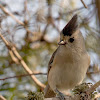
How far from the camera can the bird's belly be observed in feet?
6.33

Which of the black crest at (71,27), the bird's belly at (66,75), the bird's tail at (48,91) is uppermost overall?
the black crest at (71,27)

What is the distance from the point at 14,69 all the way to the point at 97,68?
952 millimetres

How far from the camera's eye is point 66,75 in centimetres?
195

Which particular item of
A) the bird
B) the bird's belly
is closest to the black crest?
the bird

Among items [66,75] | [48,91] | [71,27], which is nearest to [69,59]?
[66,75]

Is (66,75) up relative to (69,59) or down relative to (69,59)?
down

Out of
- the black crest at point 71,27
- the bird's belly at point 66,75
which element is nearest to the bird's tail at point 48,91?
the bird's belly at point 66,75

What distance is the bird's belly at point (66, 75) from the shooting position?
1930mm

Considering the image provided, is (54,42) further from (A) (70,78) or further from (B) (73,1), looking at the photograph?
(A) (70,78)

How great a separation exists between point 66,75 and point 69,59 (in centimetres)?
13

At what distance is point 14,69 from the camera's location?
2758 millimetres

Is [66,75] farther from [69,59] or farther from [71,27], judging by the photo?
[71,27]

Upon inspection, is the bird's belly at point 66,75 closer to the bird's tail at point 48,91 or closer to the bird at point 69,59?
the bird at point 69,59

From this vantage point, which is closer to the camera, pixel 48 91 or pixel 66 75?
pixel 66 75
